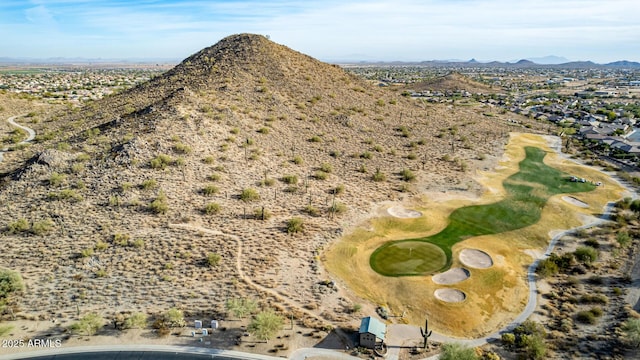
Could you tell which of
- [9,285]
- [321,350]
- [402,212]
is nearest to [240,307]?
[321,350]

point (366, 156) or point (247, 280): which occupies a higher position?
point (366, 156)

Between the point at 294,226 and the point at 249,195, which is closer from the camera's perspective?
the point at 294,226

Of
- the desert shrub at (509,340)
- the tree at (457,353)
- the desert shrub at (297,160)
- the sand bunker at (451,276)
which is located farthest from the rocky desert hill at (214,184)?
the desert shrub at (509,340)

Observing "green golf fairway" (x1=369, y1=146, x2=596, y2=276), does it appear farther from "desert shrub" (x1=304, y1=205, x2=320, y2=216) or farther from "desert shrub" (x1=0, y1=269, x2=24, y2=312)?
"desert shrub" (x1=0, y1=269, x2=24, y2=312)

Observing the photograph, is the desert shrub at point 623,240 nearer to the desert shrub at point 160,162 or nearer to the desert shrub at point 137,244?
the desert shrub at point 137,244

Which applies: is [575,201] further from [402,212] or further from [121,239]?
[121,239]

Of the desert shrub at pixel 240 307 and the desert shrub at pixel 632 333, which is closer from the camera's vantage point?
the desert shrub at pixel 632 333

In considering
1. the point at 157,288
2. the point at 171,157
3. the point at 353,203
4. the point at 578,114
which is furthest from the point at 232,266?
the point at 578,114
